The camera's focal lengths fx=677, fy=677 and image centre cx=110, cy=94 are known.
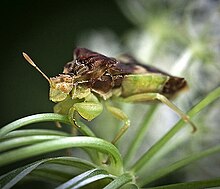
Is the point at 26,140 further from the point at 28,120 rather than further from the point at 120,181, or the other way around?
the point at 120,181

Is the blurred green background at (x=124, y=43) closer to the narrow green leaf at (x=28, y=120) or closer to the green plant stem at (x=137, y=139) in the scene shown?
the green plant stem at (x=137, y=139)

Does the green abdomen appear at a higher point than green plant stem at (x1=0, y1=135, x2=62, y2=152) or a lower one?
lower

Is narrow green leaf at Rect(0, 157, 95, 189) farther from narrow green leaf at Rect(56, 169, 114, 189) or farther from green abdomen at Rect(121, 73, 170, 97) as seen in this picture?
green abdomen at Rect(121, 73, 170, 97)

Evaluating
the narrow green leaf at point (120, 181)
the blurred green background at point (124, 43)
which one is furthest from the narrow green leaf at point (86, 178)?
the blurred green background at point (124, 43)

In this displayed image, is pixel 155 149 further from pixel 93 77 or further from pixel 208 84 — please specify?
pixel 208 84

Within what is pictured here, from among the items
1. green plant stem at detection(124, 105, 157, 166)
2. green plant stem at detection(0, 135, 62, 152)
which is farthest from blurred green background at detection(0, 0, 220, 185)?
green plant stem at detection(0, 135, 62, 152)

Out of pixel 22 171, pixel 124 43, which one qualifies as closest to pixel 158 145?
pixel 22 171

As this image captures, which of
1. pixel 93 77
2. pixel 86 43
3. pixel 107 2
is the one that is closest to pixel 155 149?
pixel 93 77
